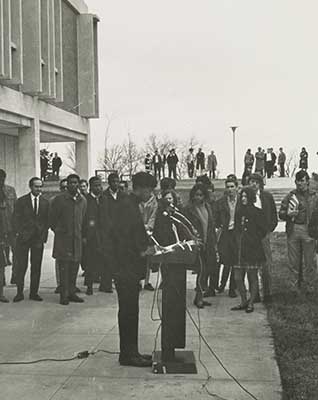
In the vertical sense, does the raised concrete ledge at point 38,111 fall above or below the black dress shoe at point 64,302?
above

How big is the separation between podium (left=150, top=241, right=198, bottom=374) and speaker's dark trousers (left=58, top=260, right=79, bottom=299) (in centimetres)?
365

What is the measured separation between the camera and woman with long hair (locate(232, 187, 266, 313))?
8969mm

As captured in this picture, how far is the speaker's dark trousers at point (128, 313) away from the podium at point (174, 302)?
0.26 metres

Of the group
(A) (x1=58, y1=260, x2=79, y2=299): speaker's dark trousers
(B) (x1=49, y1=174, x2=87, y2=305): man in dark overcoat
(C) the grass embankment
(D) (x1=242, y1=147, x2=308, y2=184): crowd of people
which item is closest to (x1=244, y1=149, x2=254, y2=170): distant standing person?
(D) (x1=242, y1=147, x2=308, y2=184): crowd of people

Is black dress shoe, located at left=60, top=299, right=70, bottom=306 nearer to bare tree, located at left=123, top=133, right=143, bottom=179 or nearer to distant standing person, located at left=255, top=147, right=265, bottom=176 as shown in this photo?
distant standing person, located at left=255, top=147, right=265, bottom=176

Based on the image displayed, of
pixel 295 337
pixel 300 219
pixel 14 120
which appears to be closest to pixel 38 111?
pixel 14 120

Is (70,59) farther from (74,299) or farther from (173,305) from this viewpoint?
(173,305)

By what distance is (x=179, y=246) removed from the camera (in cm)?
609

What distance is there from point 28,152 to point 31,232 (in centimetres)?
1802

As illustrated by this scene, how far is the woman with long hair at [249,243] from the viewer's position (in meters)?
8.97

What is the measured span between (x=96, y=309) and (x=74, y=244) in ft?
3.93

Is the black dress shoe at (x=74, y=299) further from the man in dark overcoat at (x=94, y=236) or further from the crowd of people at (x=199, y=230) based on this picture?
the man in dark overcoat at (x=94, y=236)

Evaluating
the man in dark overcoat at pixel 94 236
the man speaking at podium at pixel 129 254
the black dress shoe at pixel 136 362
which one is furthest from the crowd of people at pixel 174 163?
the black dress shoe at pixel 136 362

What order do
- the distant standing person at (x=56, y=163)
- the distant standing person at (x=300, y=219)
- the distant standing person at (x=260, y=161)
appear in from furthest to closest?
the distant standing person at (x=56, y=163) → the distant standing person at (x=260, y=161) → the distant standing person at (x=300, y=219)
